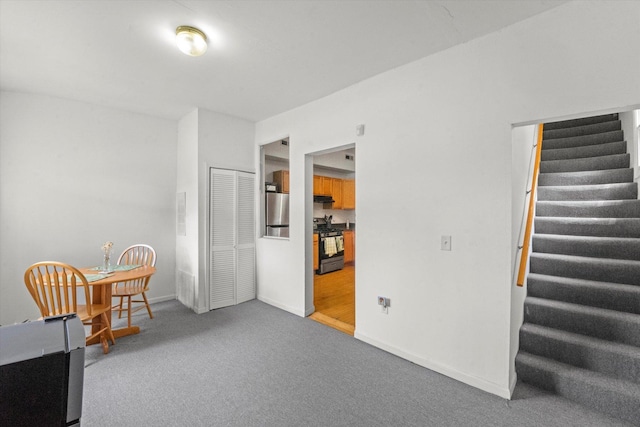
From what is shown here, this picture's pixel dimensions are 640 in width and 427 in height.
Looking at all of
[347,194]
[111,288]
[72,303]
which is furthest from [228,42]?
[347,194]

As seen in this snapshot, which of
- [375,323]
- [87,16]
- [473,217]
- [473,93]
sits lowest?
[375,323]

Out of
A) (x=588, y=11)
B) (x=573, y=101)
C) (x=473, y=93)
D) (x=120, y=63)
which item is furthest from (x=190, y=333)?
(x=588, y=11)

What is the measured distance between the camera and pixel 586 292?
246 centimetres

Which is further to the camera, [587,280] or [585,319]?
[587,280]

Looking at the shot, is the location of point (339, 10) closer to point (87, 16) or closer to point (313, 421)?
point (87, 16)

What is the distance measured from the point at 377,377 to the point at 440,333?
25.4 inches

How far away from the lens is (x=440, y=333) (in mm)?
2387

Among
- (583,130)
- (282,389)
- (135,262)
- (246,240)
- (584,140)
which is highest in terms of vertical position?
(583,130)

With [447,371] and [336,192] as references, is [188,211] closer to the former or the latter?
[447,371]

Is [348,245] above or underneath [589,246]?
underneath

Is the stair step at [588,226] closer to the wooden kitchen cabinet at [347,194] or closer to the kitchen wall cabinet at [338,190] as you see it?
the kitchen wall cabinet at [338,190]

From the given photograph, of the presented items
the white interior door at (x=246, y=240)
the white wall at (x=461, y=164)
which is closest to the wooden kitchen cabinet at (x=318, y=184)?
the white interior door at (x=246, y=240)

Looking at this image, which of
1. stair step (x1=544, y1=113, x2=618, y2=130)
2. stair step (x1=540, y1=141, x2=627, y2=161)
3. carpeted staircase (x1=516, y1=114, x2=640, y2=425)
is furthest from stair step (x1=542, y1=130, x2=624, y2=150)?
stair step (x1=544, y1=113, x2=618, y2=130)

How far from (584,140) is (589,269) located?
2231 millimetres
